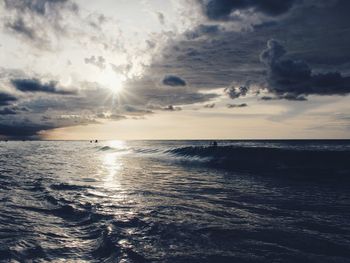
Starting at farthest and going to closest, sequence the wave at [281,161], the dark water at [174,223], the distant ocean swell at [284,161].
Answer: the wave at [281,161], the distant ocean swell at [284,161], the dark water at [174,223]

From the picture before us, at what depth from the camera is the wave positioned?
31875 millimetres

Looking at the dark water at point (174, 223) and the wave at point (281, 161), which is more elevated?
the wave at point (281, 161)

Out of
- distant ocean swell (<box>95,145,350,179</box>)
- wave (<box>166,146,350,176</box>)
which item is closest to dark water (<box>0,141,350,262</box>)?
distant ocean swell (<box>95,145,350,179</box>)

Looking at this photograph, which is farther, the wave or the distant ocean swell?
the wave

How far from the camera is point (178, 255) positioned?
8531 mm

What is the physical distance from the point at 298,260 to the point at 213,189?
40.4 ft

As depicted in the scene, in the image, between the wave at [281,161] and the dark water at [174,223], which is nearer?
the dark water at [174,223]

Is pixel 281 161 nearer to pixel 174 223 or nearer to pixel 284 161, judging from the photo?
pixel 284 161

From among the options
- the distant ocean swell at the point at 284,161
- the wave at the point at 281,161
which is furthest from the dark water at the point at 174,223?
the wave at the point at 281,161

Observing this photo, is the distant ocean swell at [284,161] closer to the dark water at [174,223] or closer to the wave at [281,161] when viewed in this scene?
the wave at [281,161]

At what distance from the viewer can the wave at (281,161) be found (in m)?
31.9

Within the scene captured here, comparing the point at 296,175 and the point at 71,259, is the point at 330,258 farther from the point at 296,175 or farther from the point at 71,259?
the point at 296,175

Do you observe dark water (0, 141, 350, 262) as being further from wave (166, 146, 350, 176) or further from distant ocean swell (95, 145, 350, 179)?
wave (166, 146, 350, 176)

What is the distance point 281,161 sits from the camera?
37844mm
